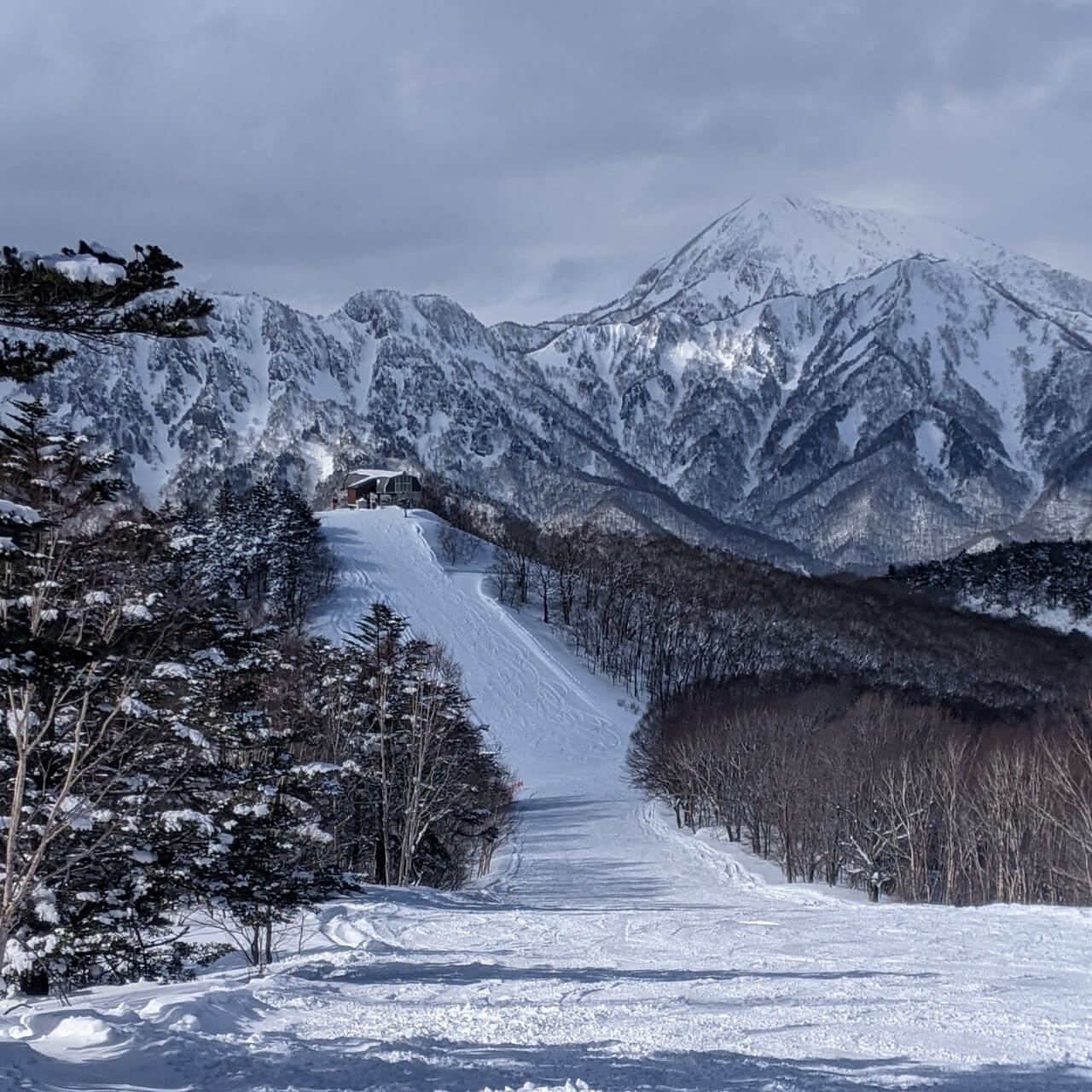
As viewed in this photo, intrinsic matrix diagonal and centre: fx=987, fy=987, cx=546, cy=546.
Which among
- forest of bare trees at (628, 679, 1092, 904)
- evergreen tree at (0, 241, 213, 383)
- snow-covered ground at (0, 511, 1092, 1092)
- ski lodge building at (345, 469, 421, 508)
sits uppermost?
ski lodge building at (345, 469, 421, 508)

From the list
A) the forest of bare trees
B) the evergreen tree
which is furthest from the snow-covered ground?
the forest of bare trees

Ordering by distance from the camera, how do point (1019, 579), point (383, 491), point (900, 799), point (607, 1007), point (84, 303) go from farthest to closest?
1. point (1019, 579)
2. point (383, 491)
3. point (900, 799)
4. point (607, 1007)
5. point (84, 303)

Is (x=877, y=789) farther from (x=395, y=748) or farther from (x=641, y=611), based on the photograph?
(x=641, y=611)

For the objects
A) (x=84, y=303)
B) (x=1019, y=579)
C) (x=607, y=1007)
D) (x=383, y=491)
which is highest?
(x=383, y=491)

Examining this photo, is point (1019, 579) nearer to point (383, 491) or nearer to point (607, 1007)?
point (383, 491)

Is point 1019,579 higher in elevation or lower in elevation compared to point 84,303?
higher

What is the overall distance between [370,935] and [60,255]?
63.0 feet

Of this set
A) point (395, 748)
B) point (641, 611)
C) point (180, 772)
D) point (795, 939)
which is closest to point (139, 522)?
point (180, 772)

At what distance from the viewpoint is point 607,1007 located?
48.4 ft

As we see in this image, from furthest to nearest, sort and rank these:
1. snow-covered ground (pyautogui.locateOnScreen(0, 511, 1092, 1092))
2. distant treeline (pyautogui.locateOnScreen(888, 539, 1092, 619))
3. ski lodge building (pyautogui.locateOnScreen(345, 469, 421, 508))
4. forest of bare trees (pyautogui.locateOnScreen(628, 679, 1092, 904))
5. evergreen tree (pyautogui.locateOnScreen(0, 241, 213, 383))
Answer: ski lodge building (pyautogui.locateOnScreen(345, 469, 421, 508)) → distant treeline (pyautogui.locateOnScreen(888, 539, 1092, 619)) → forest of bare trees (pyautogui.locateOnScreen(628, 679, 1092, 904)) → snow-covered ground (pyautogui.locateOnScreen(0, 511, 1092, 1092)) → evergreen tree (pyautogui.locateOnScreen(0, 241, 213, 383))

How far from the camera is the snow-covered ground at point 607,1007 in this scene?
11.0 m

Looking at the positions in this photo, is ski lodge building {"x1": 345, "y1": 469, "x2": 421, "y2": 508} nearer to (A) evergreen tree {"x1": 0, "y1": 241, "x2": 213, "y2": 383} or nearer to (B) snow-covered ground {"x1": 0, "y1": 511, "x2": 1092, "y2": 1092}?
(B) snow-covered ground {"x1": 0, "y1": 511, "x2": 1092, "y2": 1092}

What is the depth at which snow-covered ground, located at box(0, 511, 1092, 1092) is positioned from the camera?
1095 cm

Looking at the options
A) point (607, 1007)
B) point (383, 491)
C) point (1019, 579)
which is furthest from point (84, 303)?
point (1019, 579)
